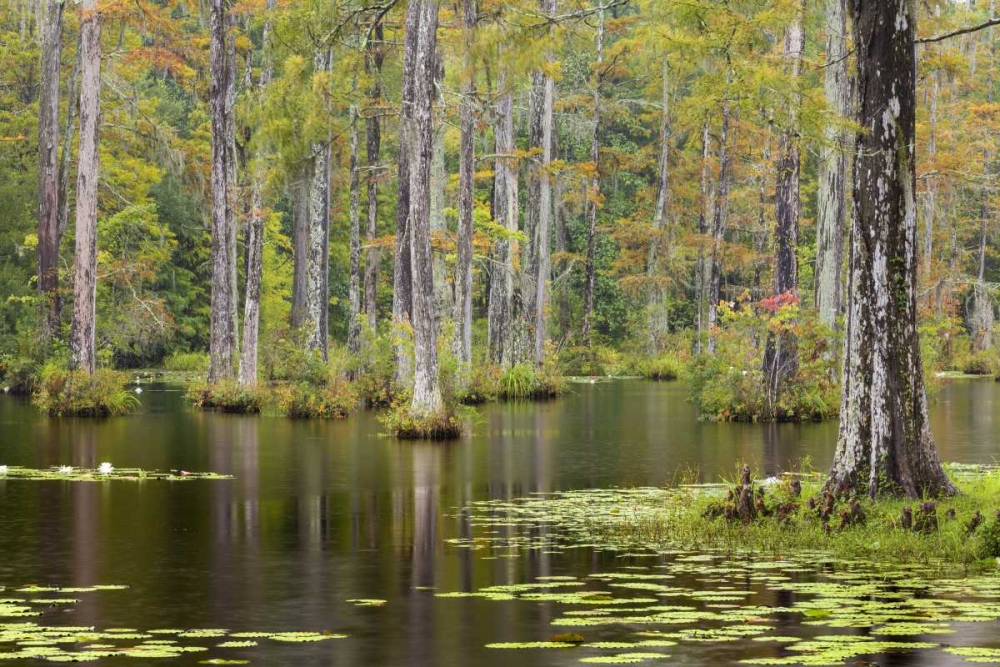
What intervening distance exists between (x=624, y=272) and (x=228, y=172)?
99.2ft

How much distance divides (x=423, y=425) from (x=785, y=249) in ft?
36.9

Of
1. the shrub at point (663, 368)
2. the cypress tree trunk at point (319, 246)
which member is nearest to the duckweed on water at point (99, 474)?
the cypress tree trunk at point (319, 246)

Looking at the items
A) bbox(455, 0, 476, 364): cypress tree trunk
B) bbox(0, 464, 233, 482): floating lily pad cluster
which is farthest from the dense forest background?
bbox(0, 464, 233, 482): floating lily pad cluster

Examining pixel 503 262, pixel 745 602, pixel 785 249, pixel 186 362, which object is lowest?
pixel 745 602

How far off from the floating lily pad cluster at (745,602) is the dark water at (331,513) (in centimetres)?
24

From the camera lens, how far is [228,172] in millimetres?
38688

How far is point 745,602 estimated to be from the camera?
9.66 meters

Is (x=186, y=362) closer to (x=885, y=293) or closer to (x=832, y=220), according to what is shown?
(x=832, y=220)

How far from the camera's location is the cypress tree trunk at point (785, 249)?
102ft

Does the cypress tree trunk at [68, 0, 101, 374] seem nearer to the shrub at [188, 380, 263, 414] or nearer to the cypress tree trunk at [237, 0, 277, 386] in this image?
the shrub at [188, 380, 263, 414]

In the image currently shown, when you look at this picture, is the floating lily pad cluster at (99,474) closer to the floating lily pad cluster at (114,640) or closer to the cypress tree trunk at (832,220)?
the floating lily pad cluster at (114,640)

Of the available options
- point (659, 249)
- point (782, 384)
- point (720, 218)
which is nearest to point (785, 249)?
point (782, 384)

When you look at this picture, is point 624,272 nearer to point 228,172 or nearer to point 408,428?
point 228,172

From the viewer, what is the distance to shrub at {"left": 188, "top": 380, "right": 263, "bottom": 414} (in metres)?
35.6
